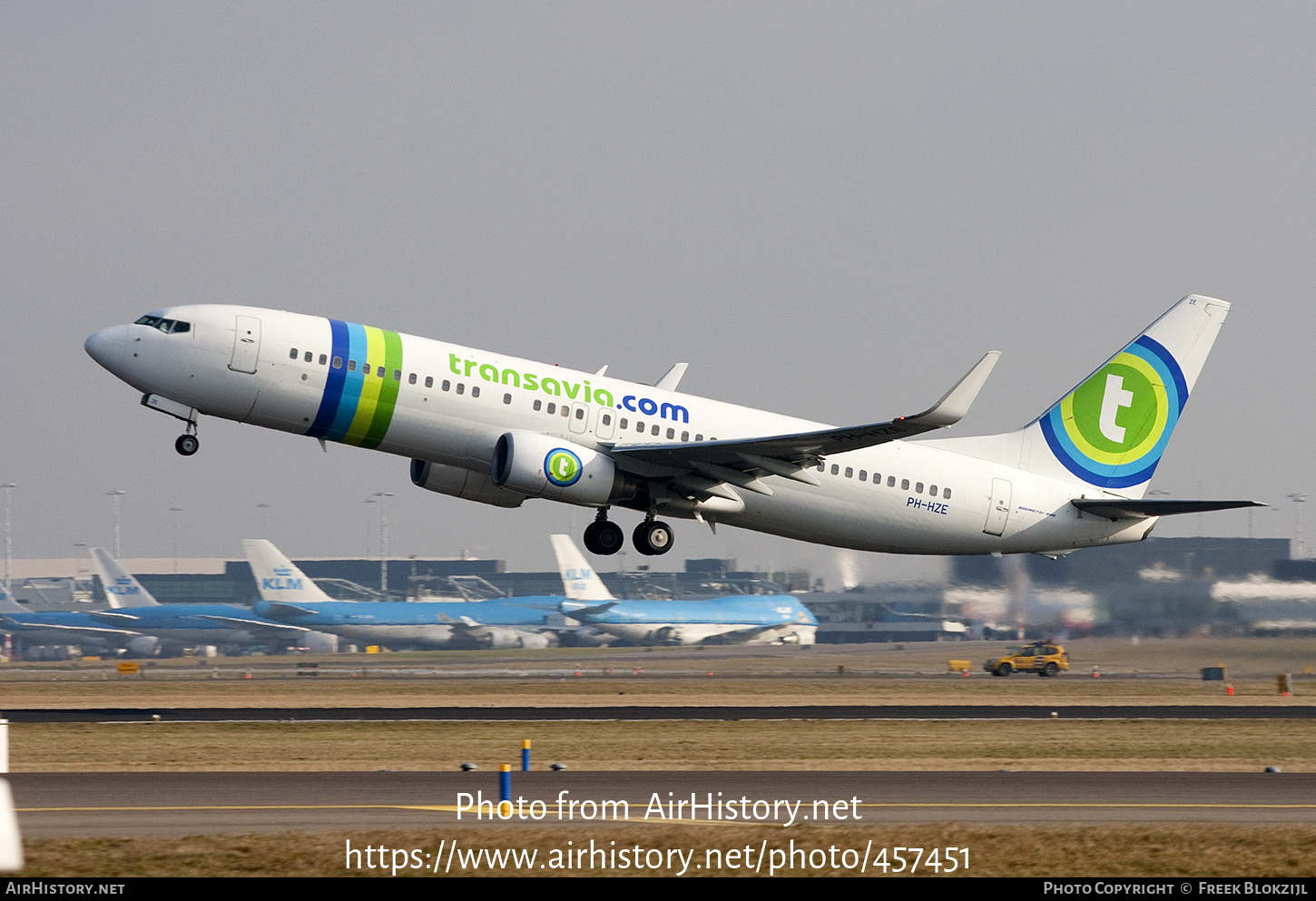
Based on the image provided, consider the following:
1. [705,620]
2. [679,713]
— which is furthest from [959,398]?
[705,620]

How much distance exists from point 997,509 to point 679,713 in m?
10.8

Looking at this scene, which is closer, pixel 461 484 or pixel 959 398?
pixel 959 398

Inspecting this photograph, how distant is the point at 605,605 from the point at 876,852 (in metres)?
67.7

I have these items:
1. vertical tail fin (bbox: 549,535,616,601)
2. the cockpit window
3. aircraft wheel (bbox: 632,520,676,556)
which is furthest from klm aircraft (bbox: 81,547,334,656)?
the cockpit window

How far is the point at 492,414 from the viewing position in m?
33.3

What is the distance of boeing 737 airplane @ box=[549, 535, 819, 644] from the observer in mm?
83500

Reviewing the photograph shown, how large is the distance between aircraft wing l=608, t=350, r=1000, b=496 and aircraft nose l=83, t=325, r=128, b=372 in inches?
447

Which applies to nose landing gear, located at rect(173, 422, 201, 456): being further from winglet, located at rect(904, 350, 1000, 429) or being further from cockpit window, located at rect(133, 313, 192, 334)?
winglet, located at rect(904, 350, 1000, 429)

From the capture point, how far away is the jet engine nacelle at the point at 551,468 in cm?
3275

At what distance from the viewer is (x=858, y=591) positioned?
219 feet

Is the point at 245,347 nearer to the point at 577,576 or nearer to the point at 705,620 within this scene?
the point at 705,620

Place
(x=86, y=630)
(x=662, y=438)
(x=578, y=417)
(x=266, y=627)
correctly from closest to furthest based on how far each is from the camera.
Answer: (x=578, y=417), (x=662, y=438), (x=266, y=627), (x=86, y=630)

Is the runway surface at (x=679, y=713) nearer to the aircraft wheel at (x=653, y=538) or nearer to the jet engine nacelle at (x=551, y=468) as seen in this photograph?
the aircraft wheel at (x=653, y=538)
